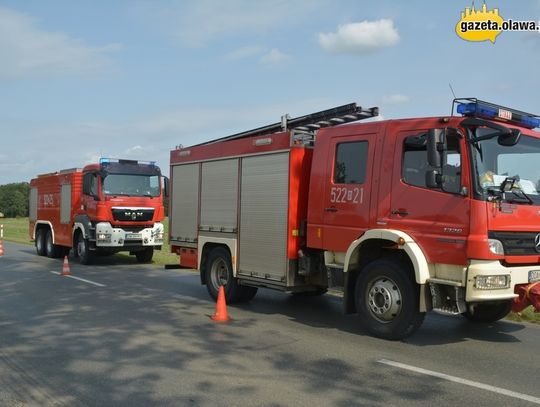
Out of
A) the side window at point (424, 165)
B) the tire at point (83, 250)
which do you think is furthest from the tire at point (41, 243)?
the side window at point (424, 165)

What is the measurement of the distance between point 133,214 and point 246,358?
37.8 ft

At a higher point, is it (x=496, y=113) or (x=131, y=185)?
(x=496, y=113)

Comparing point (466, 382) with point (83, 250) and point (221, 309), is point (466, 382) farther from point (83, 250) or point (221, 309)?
point (83, 250)

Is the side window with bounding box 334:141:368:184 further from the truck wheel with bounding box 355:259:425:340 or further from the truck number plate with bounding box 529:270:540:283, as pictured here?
the truck number plate with bounding box 529:270:540:283

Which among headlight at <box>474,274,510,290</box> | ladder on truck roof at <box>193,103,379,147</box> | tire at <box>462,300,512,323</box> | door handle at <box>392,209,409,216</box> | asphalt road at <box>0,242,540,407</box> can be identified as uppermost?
ladder on truck roof at <box>193,103,379,147</box>

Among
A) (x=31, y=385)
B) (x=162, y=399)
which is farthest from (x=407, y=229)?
(x=31, y=385)

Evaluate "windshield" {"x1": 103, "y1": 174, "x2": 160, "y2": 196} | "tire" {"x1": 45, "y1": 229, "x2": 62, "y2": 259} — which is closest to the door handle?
"windshield" {"x1": 103, "y1": 174, "x2": 160, "y2": 196}

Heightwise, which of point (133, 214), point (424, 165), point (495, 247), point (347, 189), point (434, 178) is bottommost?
point (495, 247)

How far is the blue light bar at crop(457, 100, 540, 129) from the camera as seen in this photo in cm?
641

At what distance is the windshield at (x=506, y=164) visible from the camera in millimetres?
6211

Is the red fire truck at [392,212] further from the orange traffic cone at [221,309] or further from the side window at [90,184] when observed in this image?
the side window at [90,184]

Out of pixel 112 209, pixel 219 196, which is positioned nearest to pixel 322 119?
pixel 219 196

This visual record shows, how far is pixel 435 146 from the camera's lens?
6.14m

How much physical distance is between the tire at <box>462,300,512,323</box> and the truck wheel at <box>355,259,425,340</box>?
1335 millimetres
